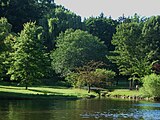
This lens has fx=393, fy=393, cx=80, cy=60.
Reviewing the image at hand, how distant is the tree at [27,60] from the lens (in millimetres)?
63688

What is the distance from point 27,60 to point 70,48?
3396 cm

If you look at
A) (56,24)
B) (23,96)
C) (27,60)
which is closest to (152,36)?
(56,24)

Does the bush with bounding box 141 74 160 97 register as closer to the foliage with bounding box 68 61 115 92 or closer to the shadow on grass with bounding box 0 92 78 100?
the foliage with bounding box 68 61 115 92

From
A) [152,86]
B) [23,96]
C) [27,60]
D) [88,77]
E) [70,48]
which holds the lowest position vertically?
[23,96]

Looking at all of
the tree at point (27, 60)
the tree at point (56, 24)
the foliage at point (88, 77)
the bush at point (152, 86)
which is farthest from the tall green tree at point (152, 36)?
the tree at point (27, 60)

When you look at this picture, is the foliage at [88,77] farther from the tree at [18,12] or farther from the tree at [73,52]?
the tree at [18,12]

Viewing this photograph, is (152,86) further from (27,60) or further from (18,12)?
(18,12)

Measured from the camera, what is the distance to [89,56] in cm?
10000

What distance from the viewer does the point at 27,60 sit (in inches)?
2532

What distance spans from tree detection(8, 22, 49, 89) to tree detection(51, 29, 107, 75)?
28.0 metres

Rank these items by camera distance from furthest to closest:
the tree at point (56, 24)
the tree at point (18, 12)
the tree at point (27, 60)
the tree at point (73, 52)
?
the tree at point (18, 12) < the tree at point (56, 24) < the tree at point (73, 52) < the tree at point (27, 60)

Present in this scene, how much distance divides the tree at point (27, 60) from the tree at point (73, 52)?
27985 mm

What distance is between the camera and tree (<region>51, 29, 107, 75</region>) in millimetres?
95688

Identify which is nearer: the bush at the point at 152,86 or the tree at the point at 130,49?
the bush at the point at 152,86
